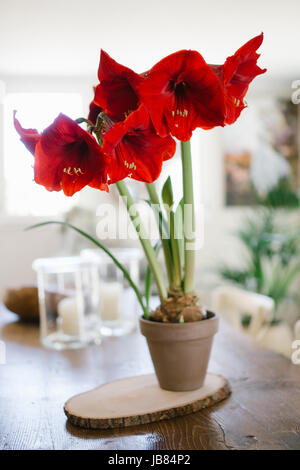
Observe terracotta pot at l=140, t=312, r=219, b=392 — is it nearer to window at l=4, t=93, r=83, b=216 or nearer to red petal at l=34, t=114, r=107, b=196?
red petal at l=34, t=114, r=107, b=196

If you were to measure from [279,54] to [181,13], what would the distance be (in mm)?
1359

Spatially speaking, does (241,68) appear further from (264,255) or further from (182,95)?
(264,255)

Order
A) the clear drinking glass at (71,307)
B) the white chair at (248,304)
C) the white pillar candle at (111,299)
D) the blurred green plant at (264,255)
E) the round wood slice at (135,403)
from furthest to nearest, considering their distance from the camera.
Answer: the blurred green plant at (264,255)
the white chair at (248,304)
the white pillar candle at (111,299)
the clear drinking glass at (71,307)
the round wood slice at (135,403)

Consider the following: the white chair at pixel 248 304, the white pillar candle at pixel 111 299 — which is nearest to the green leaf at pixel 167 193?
the white pillar candle at pixel 111 299

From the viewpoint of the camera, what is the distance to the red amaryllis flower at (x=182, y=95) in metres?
0.73

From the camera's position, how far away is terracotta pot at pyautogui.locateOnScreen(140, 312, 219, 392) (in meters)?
0.91

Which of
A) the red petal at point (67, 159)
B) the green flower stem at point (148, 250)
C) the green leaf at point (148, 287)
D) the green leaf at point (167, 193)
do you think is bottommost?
the green leaf at point (148, 287)

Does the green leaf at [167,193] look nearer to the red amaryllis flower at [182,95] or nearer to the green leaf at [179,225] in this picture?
the green leaf at [179,225]

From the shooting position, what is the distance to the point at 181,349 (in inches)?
36.1

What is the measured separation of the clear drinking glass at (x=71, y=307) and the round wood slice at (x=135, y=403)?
45 centimetres

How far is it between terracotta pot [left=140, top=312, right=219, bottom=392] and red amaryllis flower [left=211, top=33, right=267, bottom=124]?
35cm

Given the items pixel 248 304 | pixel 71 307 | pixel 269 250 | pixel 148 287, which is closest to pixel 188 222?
pixel 148 287

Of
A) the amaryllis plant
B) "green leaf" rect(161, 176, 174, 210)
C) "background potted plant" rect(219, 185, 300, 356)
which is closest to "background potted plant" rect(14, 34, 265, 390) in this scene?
the amaryllis plant

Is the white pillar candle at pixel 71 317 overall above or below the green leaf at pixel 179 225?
below
